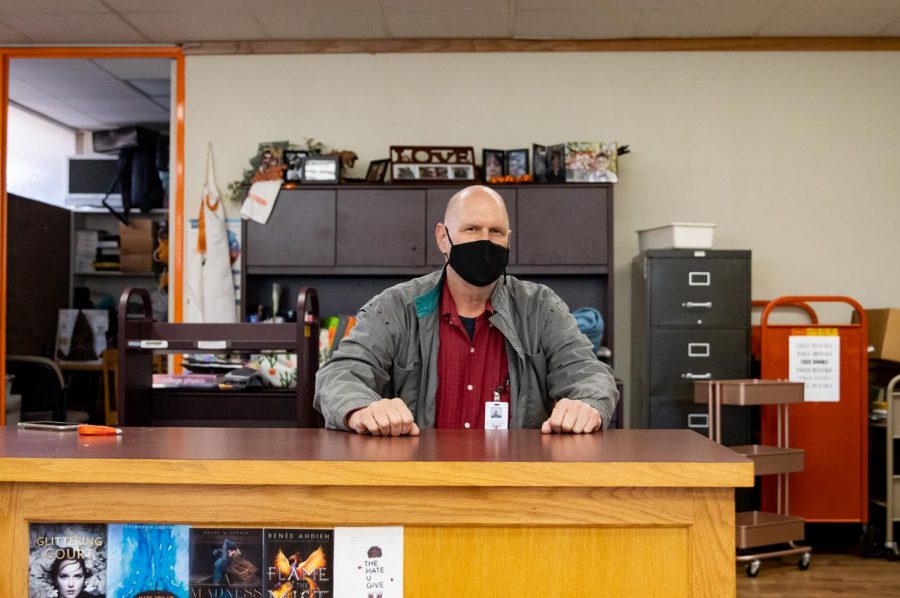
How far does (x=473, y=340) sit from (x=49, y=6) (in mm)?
3599

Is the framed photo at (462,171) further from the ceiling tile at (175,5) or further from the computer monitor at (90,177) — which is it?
the computer monitor at (90,177)

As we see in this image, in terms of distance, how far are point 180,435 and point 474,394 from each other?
89cm

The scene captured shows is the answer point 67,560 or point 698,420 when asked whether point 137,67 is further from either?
point 67,560

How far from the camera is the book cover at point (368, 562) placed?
1472mm

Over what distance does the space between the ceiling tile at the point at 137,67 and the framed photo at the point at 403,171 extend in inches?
70.0

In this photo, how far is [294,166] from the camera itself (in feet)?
16.1

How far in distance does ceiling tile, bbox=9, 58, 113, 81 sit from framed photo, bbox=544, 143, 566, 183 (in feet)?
10.2

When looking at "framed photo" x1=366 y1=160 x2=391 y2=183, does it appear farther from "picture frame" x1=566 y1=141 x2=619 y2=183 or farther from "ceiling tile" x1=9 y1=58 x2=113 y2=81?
"ceiling tile" x1=9 y1=58 x2=113 y2=81

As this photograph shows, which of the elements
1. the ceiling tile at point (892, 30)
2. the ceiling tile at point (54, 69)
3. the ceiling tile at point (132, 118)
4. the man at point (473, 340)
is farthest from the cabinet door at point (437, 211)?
the ceiling tile at point (132, 118)

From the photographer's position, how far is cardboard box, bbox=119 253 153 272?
24.4 ft

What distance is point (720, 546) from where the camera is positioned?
1469mm

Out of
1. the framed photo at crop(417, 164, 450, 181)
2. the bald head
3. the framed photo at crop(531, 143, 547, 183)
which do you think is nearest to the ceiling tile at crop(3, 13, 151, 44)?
the framed photo at crop(417, 164, 450, 181)

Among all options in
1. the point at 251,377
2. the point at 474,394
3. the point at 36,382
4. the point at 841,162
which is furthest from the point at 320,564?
the point at 36,382

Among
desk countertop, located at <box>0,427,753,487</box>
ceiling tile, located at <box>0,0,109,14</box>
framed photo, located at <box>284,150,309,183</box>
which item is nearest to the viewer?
desk countertop, located at <box>0,427,753,487</box>
